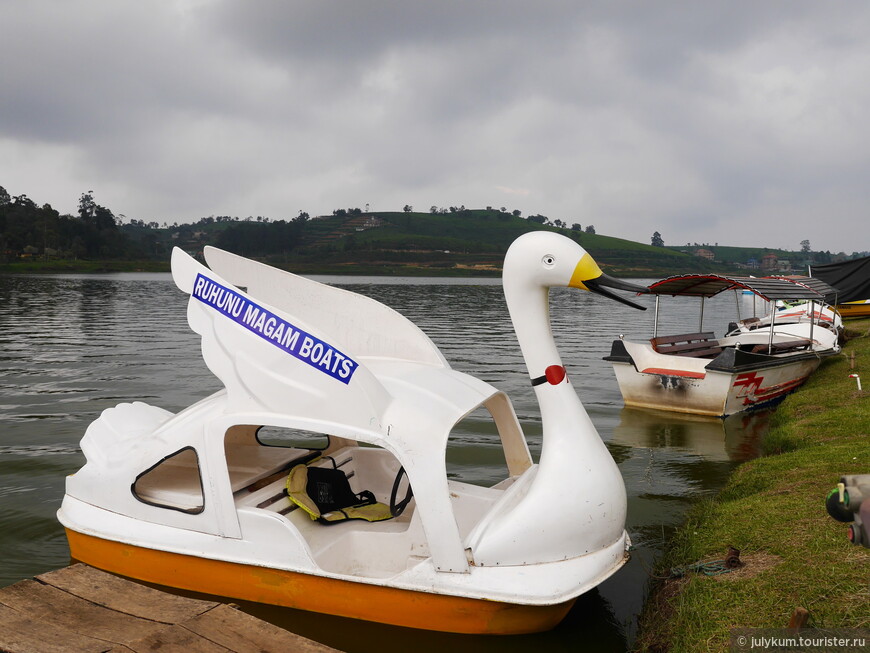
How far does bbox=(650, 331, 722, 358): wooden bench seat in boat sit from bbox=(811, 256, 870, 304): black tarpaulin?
16.8m

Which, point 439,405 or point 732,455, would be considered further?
point 732,455

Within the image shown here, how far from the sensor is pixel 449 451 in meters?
10.6

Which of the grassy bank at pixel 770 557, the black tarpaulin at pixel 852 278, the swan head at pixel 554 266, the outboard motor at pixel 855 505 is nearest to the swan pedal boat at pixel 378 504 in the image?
the swan head at pixel 554 266

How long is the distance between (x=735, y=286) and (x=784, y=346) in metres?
3.24

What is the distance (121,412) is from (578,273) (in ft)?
15.7

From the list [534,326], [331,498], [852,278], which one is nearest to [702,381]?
[534,326]

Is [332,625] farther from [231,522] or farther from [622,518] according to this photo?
[622,518]

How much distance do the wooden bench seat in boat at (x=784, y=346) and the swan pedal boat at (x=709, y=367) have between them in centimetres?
4

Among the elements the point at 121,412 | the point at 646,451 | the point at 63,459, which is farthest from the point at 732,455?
the point at 63,459

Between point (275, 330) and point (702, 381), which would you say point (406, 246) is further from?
point (275, 330)

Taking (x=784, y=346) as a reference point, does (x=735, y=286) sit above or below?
above

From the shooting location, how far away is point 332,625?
5.25m

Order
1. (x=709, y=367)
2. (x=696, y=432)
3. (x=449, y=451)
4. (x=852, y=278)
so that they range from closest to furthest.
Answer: (x=449, y=451) < (x=696, y=432) < (x=709, y=367) < (x=852, y=278)

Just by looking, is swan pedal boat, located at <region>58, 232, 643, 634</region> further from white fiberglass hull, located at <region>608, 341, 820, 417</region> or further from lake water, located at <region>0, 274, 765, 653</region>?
white fiberglass hull, located at <region>608, 341, 820, 417</region>
